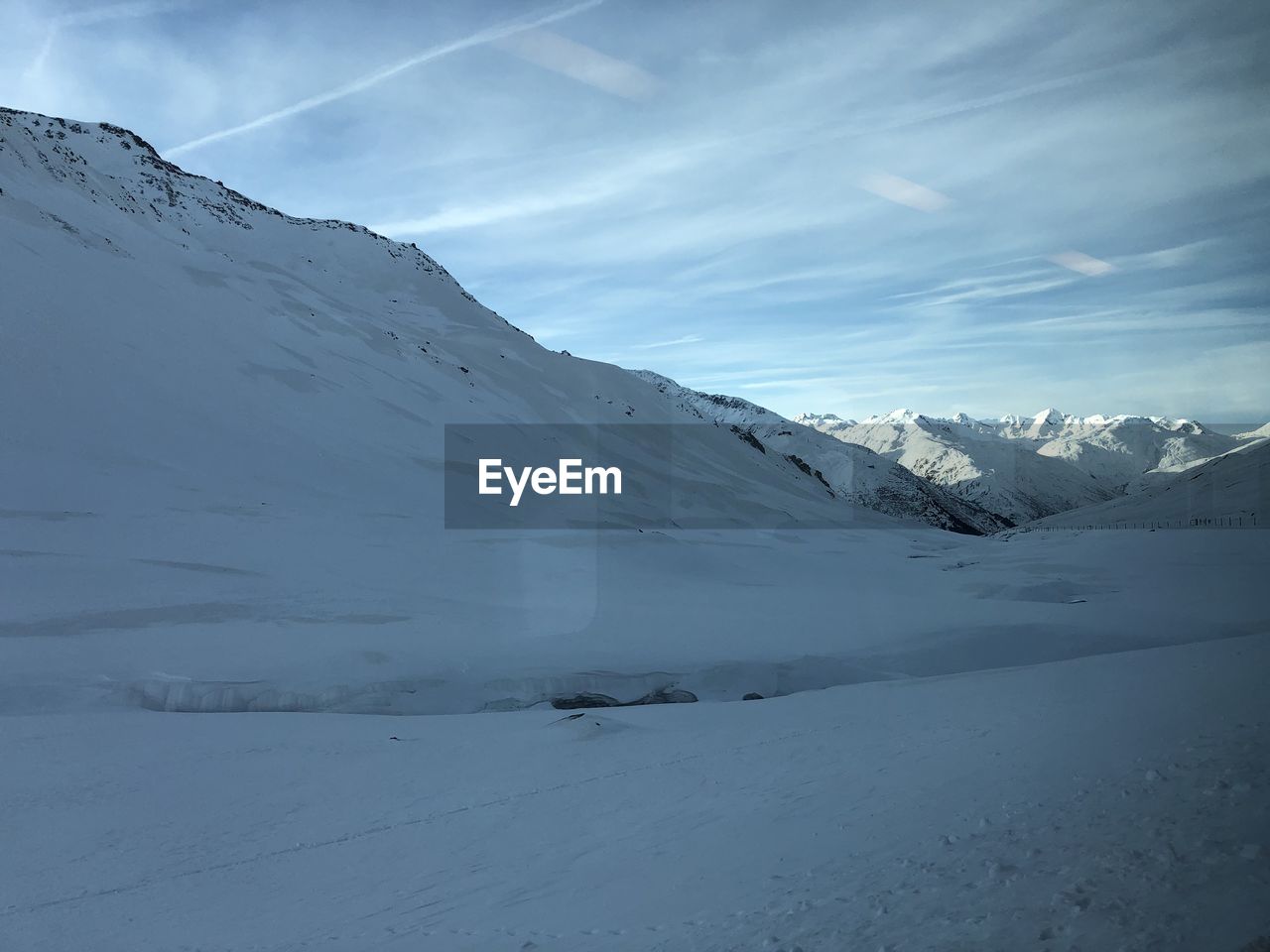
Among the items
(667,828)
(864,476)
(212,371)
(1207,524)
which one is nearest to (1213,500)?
(1207,524)

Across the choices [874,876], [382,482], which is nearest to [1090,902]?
[874,876]

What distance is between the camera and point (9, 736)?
437 inches

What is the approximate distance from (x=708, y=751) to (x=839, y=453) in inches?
6212

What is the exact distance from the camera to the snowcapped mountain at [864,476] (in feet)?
436

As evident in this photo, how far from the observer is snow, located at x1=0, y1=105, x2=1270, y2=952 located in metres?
6.41

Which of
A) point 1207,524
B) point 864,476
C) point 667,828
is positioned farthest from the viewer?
point 864,476

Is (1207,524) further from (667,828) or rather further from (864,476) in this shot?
(864,476)

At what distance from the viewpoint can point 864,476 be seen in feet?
483

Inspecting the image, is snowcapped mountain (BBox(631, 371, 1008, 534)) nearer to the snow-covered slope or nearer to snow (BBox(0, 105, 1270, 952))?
the snow-covered slope

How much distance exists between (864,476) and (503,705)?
13893 cm

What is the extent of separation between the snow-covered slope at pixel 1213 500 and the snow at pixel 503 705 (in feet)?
42.6

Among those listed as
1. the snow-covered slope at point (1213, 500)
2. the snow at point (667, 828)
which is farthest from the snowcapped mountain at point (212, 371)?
the snow-covered slope at point (1213, 500)

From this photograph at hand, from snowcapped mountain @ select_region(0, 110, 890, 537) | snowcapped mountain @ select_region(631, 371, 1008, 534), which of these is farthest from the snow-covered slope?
snowcapped mountain @ select_region(631, 371, 1008, 534)

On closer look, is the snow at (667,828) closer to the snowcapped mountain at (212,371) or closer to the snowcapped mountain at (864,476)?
the snowcapped mountain at (212,371)
